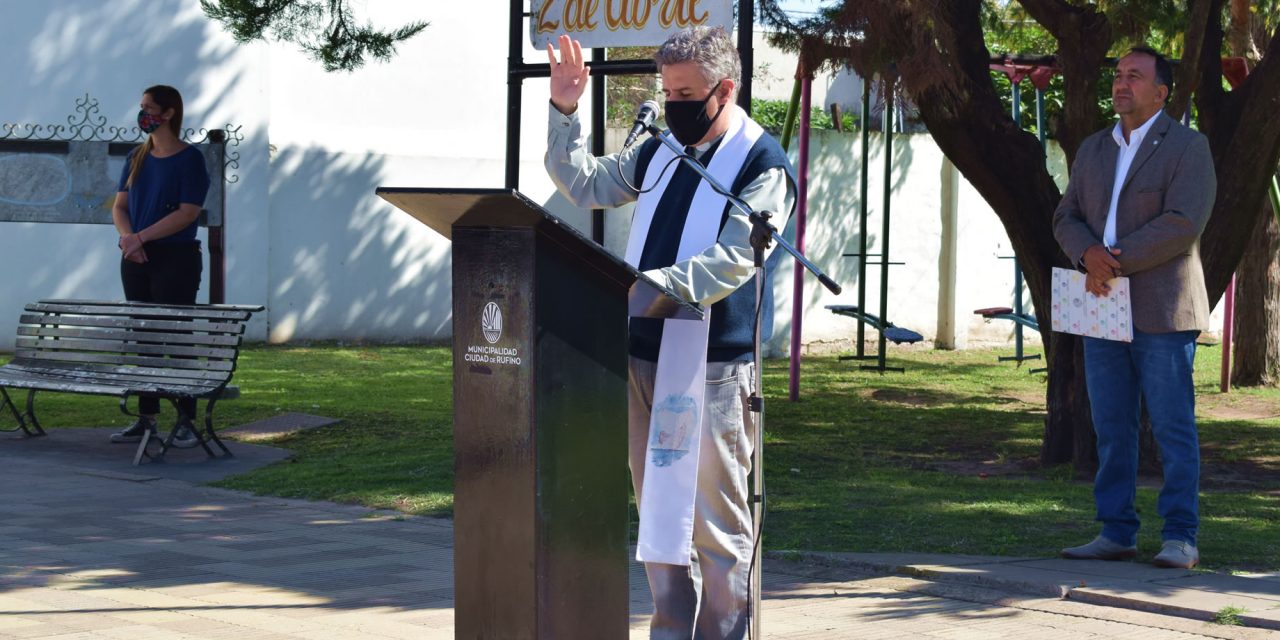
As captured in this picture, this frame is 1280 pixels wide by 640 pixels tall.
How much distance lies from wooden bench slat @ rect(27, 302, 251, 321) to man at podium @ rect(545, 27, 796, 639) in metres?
5.60

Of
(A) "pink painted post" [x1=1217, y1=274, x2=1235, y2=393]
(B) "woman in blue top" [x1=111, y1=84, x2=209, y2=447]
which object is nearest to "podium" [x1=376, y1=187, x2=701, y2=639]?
(B) "woman in blue top" [x1=111, y1=84, x2=209, y2=447]

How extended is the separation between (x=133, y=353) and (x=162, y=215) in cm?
92

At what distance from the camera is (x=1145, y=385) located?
6426mm

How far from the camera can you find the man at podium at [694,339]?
4.29 m

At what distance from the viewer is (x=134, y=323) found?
33.1 ft

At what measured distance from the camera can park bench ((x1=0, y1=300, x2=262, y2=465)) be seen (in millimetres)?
9594

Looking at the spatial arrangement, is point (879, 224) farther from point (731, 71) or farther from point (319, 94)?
point (731, 71)

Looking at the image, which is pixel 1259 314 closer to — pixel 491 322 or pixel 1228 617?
pixel 1228 617

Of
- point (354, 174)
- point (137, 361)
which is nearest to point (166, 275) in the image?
point (137, 361)

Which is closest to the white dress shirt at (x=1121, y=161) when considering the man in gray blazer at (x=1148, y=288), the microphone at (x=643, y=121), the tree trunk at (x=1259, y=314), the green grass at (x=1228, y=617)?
the man in gray blazer at (x=1148, y=288)

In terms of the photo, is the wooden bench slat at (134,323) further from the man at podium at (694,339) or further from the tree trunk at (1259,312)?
the tree trunk at (1259,312)

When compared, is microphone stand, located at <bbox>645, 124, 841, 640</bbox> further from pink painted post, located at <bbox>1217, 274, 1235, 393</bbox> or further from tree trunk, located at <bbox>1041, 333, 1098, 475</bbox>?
pink painted post, located at <bbox>1217, 274, 1235, 393</bbox>

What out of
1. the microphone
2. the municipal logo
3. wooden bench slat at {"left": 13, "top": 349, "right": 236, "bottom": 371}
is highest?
the microphone

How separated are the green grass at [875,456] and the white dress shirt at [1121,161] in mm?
1323
